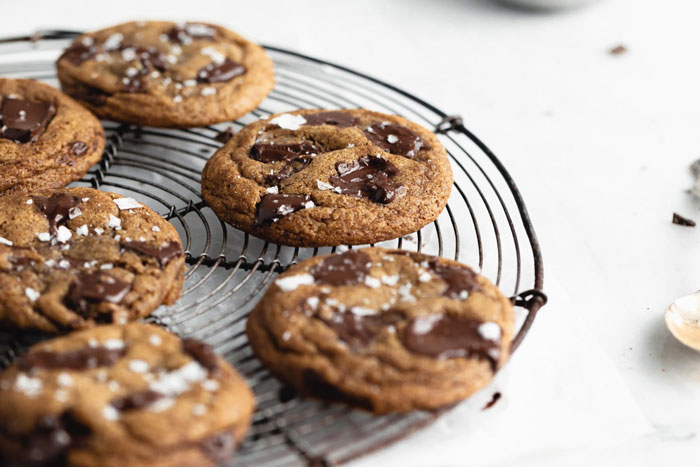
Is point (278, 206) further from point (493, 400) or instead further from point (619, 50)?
point (619, 50)

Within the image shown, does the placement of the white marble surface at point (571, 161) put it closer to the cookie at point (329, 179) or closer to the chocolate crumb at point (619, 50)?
the chocolate crumb at point (619, 50)

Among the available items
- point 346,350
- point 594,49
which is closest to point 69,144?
point 346,350

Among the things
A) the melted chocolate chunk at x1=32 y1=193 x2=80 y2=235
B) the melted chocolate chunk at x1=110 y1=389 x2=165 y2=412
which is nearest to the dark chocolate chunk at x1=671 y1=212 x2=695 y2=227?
the melted chocolate chunk at x1=110 y1=389 x2=165 y2=412

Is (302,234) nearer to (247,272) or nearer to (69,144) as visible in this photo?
(247,272)

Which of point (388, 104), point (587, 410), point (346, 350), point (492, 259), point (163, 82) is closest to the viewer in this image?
point (346, 350)

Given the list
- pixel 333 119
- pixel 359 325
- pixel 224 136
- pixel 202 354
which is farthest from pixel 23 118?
pixel 359 325

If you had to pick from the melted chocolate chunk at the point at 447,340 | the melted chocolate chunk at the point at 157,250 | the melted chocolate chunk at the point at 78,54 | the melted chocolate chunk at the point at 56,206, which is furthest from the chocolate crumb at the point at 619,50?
the melted chocolate chunk at the point at 56,206
